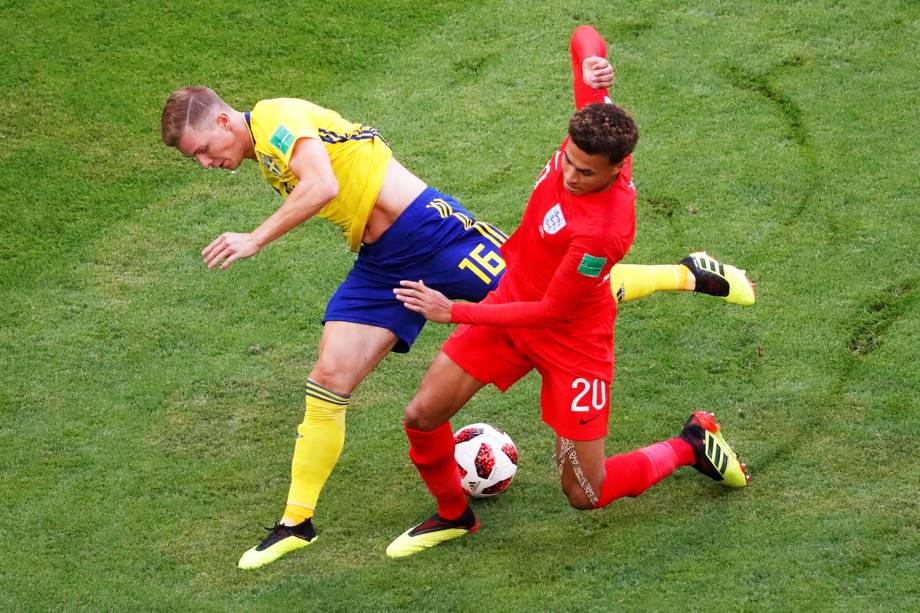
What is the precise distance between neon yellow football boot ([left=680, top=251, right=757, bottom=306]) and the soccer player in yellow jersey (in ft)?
3.87

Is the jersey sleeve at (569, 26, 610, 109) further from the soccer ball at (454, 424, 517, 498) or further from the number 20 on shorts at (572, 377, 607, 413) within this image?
the soccer ball at (454, 424, 517, 498)

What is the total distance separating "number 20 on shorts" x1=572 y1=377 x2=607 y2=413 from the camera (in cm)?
543

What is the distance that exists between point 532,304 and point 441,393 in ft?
2.26

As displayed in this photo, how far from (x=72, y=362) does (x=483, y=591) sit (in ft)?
10.7

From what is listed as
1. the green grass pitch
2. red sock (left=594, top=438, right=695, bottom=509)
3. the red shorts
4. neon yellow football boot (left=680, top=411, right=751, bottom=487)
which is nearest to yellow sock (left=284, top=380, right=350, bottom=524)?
the green grass pitch

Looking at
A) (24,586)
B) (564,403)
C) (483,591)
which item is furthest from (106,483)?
(564,403)

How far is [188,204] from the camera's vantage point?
8.83 m

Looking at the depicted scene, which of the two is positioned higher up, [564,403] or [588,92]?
[588,92]

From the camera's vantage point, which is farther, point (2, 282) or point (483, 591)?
point (2, 282)

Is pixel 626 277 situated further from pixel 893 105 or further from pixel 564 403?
pixel 893 105

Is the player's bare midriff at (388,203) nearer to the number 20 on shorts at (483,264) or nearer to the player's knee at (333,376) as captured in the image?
the number 20 on shorts at (483,264)

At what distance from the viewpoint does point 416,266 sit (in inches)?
239

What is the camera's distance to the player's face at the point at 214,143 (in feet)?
18.6

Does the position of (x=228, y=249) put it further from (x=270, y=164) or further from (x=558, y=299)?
(x=558, y=299)
